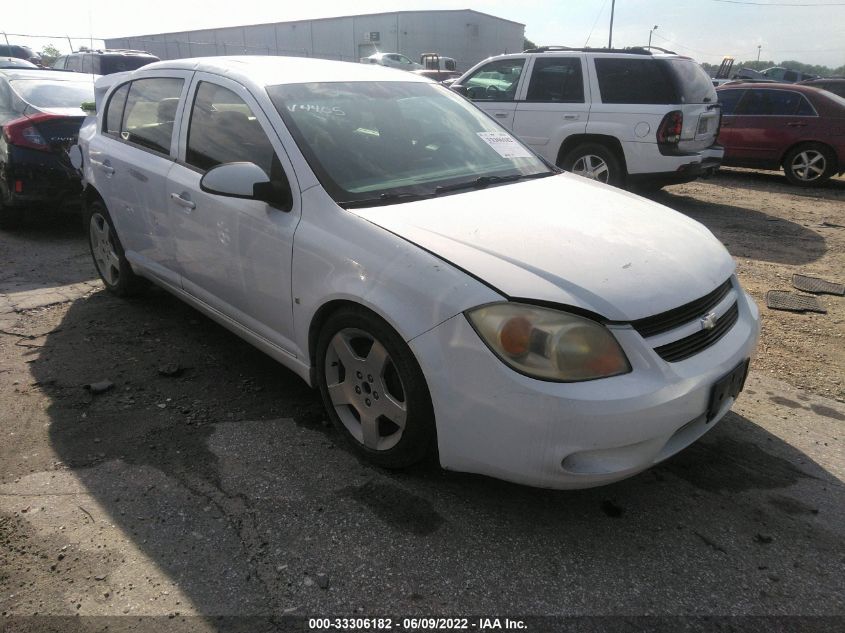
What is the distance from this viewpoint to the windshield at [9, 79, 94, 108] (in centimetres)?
679

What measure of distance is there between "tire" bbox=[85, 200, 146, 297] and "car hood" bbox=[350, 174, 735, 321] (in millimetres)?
2662

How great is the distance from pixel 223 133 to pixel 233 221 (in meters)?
0.56

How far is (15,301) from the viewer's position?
4809 mm

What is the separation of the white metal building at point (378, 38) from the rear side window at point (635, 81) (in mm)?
32941

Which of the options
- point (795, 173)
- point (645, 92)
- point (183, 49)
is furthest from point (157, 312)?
point (183, 49)

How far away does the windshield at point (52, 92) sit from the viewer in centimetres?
679

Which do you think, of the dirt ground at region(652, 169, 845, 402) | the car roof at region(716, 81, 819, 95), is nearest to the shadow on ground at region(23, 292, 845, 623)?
the dirt ground at region(652, 169, 845, 402)

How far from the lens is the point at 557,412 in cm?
208

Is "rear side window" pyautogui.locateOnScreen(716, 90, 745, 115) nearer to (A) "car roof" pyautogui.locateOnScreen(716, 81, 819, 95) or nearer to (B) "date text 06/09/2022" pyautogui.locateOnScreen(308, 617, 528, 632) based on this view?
(A) "car roof" pyautogui.locateOnScreen(716, 81, 819, 95)

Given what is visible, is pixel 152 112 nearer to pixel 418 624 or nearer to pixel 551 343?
pixel 551 343

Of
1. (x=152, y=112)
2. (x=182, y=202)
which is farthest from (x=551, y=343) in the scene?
(x=152, y=112)

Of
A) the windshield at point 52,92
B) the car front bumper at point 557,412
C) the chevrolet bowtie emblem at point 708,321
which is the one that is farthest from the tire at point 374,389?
the windshield at point 52,92

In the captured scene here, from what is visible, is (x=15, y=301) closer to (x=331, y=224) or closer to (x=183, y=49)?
(x=331, y=224)

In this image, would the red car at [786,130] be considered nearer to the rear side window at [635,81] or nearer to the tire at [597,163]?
the rear side window at [635,81]
